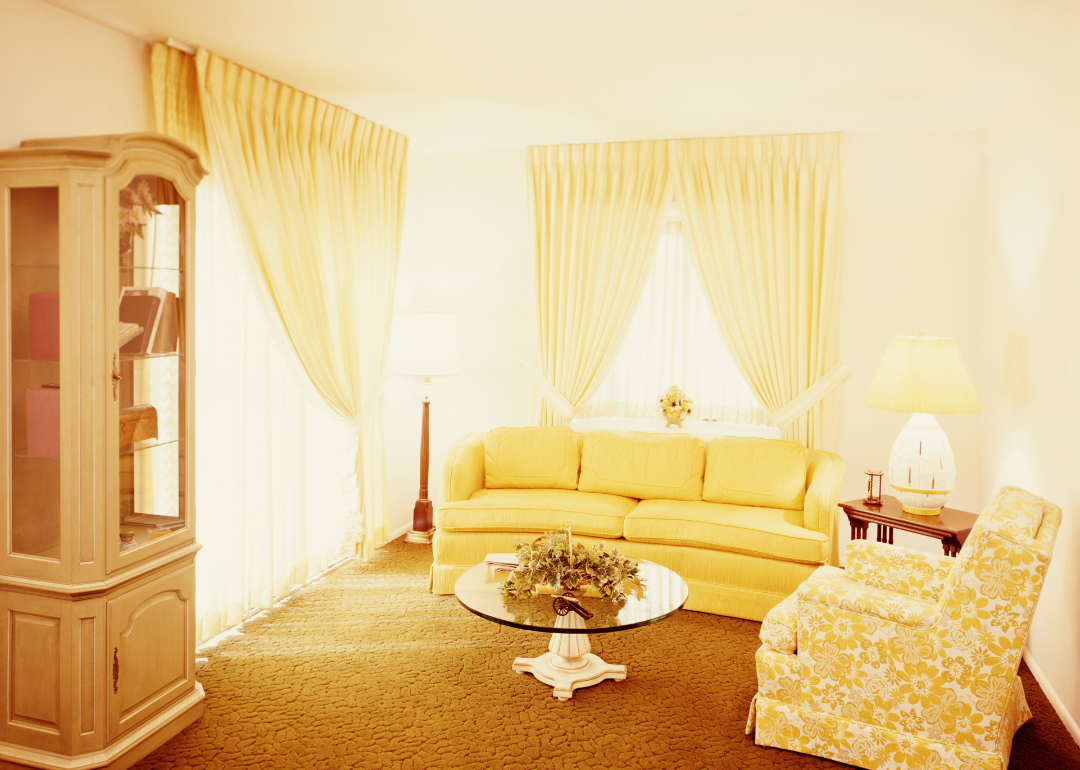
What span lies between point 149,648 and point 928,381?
3642mm

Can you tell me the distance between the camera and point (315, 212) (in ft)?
14.4

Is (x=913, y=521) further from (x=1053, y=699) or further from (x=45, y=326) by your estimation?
(x=45, y=326)

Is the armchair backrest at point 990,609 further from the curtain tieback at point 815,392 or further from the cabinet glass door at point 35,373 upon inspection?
the cabinet glass door at point 35,373

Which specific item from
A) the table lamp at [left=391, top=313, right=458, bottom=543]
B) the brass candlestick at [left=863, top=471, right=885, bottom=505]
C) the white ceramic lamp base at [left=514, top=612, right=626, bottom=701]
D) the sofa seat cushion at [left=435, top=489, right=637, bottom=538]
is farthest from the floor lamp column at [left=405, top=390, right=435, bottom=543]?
the brass candlestick at [left=863, top=471, right=885, bottom=505]

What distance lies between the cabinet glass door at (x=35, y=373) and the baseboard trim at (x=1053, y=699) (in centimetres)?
381

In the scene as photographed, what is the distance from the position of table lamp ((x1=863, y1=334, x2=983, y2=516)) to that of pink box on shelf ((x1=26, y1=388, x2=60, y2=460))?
363 centimetres

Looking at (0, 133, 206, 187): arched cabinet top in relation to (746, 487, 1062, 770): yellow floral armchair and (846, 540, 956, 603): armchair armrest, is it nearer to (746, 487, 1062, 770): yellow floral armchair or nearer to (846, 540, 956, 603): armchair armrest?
(746, 487, 1062, 770): yellow floral armchair

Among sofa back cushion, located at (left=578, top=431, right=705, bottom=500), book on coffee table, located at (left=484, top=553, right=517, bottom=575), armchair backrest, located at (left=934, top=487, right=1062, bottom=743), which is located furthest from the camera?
sofa back cushion, located at (left=578, top=431, right=705, bottom=500)

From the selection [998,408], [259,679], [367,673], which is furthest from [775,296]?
[259,679]

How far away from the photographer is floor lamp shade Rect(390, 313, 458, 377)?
510cm

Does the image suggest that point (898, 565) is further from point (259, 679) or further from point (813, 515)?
point (259, 679)

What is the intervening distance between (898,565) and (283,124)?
146 inches

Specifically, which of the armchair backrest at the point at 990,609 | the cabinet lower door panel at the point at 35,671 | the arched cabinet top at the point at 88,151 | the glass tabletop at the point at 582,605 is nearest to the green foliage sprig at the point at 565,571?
the glass tabletop at the point at 582,605

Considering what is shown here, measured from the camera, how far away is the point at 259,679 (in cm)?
337
